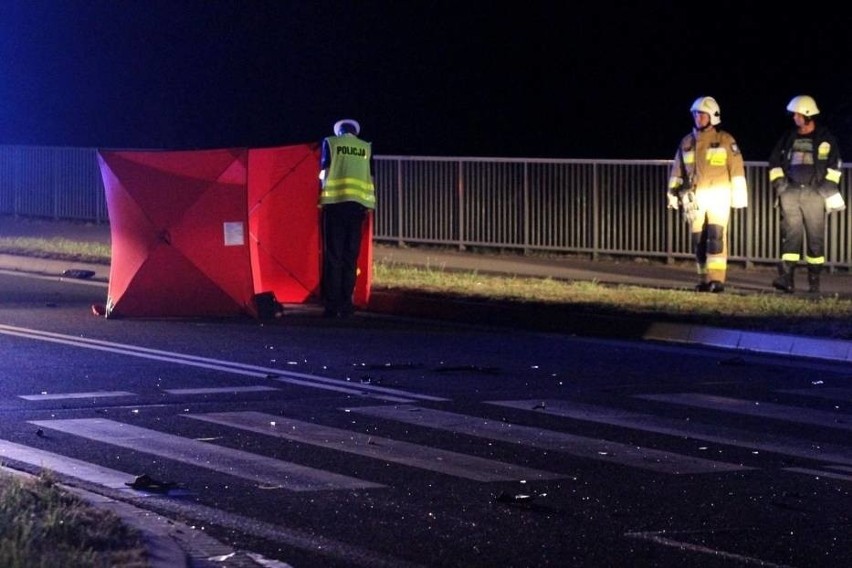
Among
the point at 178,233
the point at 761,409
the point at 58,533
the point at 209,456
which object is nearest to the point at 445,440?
the point at 209,456

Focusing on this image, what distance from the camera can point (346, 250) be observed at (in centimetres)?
1634

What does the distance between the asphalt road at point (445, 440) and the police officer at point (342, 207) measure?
3.33ft

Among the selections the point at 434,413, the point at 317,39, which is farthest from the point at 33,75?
the point at 434,413

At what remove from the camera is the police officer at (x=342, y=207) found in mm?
16031

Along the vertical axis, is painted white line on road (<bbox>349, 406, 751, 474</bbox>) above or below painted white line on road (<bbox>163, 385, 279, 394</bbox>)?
below

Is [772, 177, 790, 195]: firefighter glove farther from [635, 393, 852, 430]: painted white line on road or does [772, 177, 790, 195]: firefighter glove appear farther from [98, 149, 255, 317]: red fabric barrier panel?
[635, 393, 852, 430]: painted white line on road

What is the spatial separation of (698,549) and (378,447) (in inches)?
112

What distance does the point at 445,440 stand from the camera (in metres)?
9.79

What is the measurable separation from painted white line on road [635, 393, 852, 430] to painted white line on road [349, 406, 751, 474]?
1.53 metres

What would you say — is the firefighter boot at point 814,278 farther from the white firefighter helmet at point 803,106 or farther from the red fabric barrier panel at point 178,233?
the red fabric barrier panel at point 178,233

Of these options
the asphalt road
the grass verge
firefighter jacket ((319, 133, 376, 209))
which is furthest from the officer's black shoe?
the grass verge

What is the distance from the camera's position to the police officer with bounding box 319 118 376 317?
16031 millimetres

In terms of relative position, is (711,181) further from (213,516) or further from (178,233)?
(213,516)

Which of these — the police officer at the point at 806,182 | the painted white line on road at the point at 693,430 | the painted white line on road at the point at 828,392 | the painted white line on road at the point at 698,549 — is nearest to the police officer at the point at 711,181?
the police officer at the point at 806,182
